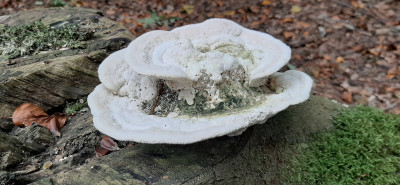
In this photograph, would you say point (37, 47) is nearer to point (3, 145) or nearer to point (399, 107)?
point (3, 145)

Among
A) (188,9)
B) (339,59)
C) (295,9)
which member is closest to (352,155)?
(339,59)

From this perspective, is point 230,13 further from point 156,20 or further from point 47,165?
point 47,165

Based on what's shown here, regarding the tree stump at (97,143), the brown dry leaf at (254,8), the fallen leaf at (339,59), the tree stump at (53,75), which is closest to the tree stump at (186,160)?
the tree stump at (97,143)

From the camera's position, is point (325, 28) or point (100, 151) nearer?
point (100, 151)

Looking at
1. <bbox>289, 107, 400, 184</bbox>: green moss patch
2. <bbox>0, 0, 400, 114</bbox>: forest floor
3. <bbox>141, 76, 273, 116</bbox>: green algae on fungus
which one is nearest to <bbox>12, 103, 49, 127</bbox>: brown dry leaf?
<bbox>141, 76, 273, 116</bbox>: green algae on fungus

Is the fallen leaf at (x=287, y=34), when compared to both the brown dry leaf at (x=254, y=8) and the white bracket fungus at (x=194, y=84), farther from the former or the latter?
the white bracket fungus at (x=194, y=84)
